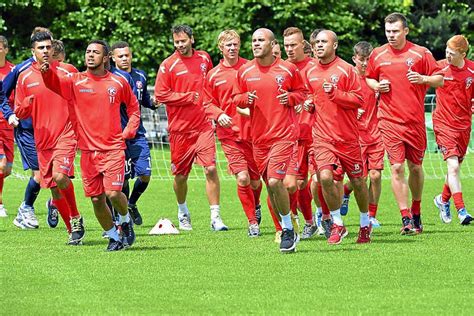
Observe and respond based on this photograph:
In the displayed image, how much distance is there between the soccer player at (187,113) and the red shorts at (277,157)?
2.90 metres

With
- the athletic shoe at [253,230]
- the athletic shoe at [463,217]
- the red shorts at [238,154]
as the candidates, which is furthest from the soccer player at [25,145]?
the athletic shoe at [463,217]

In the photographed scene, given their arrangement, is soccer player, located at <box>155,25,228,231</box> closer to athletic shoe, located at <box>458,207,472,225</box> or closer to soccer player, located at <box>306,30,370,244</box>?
soccer player, located at <box>306,30,370,244</box>

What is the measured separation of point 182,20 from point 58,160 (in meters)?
28.1

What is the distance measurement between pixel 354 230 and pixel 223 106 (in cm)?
224

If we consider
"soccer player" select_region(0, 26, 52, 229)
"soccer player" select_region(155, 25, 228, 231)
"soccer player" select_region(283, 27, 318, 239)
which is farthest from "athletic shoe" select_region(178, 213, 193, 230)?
"soccer player" select_region(0, 26, 52, 229)

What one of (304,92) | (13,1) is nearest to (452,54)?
(304,92)

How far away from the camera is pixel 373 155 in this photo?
16.6 metres

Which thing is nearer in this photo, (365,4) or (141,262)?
(141,262)

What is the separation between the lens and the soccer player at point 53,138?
14.6 metres

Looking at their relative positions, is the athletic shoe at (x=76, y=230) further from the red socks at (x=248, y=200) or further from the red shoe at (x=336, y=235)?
the red shoe at (x=336, y=235)

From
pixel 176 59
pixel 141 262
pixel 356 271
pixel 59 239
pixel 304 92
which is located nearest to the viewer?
pixel 356 271

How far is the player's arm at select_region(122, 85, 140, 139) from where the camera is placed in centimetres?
1339

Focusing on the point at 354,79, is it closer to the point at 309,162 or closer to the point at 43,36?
the point at 309,162

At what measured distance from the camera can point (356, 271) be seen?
11898mm
